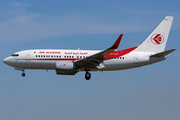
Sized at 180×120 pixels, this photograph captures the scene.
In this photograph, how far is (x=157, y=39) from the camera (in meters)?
47.7

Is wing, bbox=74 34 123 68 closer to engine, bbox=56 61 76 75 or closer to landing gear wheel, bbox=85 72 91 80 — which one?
engine, bbox=56 61 76 75

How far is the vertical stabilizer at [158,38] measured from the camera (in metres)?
47.0

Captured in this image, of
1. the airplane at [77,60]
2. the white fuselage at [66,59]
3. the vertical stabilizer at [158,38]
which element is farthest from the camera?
the vertical stabilizer at [158,38]

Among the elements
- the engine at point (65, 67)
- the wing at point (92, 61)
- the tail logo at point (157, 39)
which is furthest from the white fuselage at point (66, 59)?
the tail logo at point (157, 39)

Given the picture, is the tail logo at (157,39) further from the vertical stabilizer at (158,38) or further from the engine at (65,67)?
the engine at (65,67)

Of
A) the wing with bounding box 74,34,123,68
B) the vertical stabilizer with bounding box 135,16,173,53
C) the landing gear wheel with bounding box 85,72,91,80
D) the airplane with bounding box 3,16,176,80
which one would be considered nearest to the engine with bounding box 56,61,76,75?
the airplane with bounding box 3,16,176,80

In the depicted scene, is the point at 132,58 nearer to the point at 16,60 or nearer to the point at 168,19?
the point at 168,19

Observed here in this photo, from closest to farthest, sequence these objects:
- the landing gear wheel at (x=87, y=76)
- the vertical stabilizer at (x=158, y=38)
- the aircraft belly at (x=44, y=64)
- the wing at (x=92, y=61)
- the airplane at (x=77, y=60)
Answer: the wing at (x=92, y=61)
the airplane at (x=77, y=60)
the aircraft belly at (x=44, y=64)
the landing gear wheel at (x=87, y=76)
the vertical stabilizer at (x=158, y=38)

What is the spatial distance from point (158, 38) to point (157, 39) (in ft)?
0.74

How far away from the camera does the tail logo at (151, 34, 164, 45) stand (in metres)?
47.5

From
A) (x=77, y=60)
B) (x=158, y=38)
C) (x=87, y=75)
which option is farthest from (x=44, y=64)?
(x=158, y=38)

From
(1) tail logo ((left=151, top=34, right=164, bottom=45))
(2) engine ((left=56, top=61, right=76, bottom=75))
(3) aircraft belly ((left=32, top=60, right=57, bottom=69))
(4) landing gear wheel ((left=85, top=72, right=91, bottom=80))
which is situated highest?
(1) tail logo ((left=151, top=34, right=164, bottom=45))

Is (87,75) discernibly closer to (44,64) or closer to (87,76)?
(87,76)

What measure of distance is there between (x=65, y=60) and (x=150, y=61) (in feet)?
39.9
